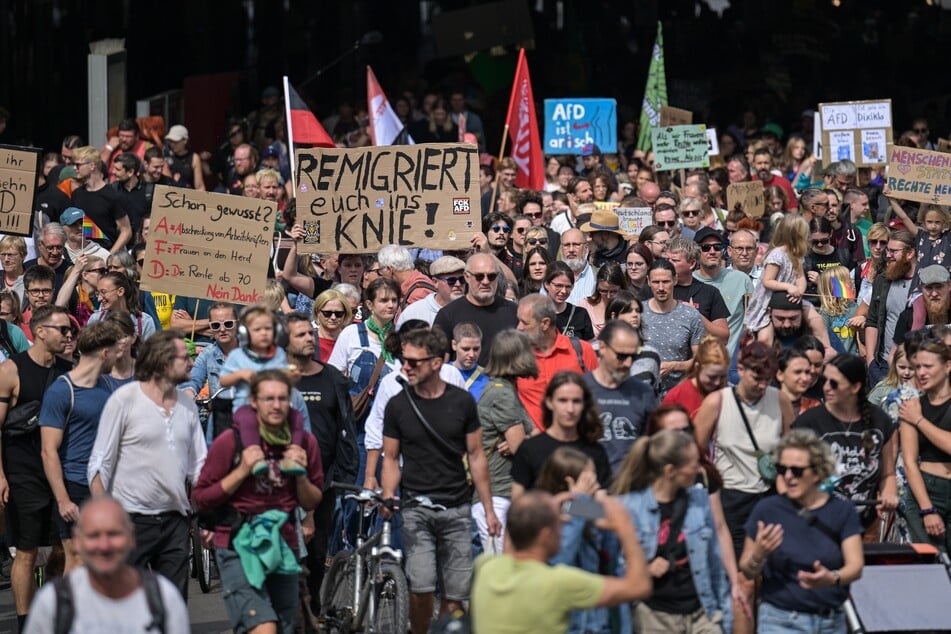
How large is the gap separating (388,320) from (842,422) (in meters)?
3.01

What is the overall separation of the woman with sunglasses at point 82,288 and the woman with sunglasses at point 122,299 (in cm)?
76

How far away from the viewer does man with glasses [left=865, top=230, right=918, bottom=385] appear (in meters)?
12.7

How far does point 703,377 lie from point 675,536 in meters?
1.81

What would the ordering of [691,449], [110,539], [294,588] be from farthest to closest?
[294,588] < [691,449] < [110,539]

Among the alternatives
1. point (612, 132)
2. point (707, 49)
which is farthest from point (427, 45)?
point (612, 132)

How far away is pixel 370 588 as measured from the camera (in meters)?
8.98

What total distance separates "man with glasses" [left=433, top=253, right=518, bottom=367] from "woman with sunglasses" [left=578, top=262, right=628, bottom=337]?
0.99 m

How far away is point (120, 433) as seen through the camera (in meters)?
8.60

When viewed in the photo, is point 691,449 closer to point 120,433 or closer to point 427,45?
point 120,433

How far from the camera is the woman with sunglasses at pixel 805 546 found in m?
7.63

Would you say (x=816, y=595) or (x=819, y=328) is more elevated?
(x=819, y=328)

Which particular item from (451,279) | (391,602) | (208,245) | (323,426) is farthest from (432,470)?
(208,245)

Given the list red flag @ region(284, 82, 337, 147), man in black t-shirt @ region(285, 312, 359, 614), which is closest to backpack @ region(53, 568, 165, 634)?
man in black t-shirt @ region(285, 312, 359, 614)

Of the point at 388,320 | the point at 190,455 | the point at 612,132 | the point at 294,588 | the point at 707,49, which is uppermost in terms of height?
the point at 707,49
